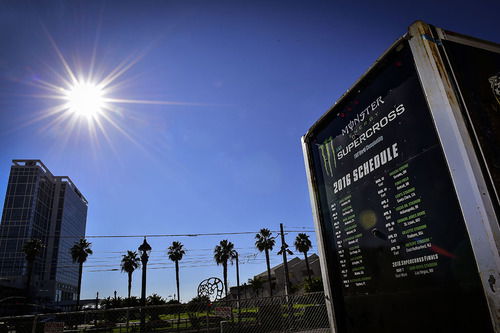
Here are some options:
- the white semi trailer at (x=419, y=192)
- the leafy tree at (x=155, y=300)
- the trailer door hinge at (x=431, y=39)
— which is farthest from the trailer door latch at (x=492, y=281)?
the leafy tree at (x=155, y=300)

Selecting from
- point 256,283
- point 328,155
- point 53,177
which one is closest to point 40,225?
point 53,177

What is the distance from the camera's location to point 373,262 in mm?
2205

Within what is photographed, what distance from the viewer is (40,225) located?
→ 12850 cm

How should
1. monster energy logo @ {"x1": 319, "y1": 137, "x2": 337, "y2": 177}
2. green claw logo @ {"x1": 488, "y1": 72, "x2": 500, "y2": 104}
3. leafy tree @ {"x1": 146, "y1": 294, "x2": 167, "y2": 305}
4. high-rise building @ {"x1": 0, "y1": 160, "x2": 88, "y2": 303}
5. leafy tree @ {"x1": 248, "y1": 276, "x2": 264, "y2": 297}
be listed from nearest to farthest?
green claw logo @ {"x1": 488, "y1": 72, "x2": 500, "y2": 104} < monster energy logo @ {"x1": 319, "y1": 137, "x2": 337, "y2": 177} < leafy tree @ {"x1": 146, "y1": 294, "x2": 167, "y2": 305} < leafy tree @ {"x1": 248, "y1": 276, "x2": 264, "y2": 297} < high-rise building @ {"x1": 0, "y1": 160, "x2": 88, "y2": 303}

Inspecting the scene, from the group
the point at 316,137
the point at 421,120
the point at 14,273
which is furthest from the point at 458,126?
the point at 14,273

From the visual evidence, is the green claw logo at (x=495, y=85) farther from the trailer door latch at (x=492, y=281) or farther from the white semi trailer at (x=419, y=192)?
the trailer door latch at (x=492, y=281)

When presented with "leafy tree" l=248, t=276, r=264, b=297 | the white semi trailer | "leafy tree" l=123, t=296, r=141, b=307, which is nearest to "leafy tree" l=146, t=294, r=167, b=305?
"leafy tree" l=123, t=296, r=141, b=307

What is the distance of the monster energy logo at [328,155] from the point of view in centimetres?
275

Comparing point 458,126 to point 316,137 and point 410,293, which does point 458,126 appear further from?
point 316,137

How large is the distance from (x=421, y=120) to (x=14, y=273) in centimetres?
14526

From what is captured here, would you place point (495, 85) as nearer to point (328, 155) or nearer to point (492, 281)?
point (492, 281)

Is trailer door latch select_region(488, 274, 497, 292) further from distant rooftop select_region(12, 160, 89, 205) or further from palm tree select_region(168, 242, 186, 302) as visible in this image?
distant rooftop select_region(12, 160, 89, 205)

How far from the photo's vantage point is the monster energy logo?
275 cm

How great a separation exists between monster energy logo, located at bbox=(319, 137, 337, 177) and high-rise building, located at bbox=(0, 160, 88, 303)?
12128 centimetres
